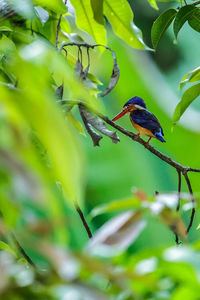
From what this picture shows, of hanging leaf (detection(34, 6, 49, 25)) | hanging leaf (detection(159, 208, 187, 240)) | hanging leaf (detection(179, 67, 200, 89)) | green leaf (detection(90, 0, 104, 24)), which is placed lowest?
hanging leaf (detection(179, 67, 200, 89))

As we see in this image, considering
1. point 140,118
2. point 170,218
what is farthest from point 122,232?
point 140,118

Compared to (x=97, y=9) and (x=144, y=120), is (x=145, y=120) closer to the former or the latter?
(x=144, y=120)

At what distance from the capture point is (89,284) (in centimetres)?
27

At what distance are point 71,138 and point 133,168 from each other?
5.03ft

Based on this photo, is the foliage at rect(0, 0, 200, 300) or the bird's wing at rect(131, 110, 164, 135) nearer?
the foliage at rect(0, 0, 200, 300)

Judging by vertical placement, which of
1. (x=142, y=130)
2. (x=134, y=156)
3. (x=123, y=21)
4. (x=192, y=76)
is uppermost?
(x=123, y=21)

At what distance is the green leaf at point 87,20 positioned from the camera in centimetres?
84

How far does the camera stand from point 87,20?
33.3 inches

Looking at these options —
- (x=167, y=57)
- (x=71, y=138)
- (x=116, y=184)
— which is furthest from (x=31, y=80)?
(x=167, y=57)

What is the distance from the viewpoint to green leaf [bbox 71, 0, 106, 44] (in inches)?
33.0

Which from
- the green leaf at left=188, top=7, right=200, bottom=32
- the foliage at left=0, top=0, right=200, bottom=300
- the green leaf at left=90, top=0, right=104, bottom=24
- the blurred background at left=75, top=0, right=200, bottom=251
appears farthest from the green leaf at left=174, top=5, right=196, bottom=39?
the blurred background at left=75, top=0, right=200, bottom=251

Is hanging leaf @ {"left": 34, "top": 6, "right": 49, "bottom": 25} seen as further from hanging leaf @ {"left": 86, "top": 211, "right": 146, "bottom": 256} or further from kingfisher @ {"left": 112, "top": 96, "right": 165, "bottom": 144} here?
hanging leaf @ {"left": 86, "top": 211, "right": 146, "bottom": 256}

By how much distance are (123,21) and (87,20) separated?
66 mm

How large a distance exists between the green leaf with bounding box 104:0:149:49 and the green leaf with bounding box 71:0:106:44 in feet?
0.11
